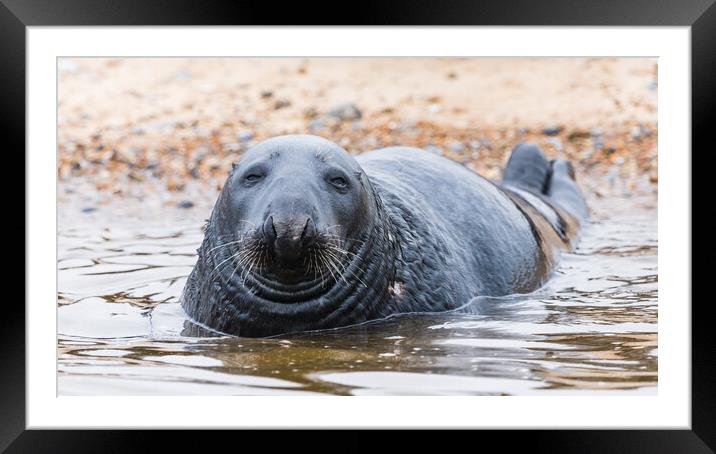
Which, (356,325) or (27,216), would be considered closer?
(27,216)

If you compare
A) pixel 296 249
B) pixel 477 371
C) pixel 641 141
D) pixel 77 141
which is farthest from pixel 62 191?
pixel 477 371

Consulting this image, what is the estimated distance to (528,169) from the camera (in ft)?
34.9

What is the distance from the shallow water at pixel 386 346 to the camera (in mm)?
5176

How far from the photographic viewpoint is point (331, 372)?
5.38m

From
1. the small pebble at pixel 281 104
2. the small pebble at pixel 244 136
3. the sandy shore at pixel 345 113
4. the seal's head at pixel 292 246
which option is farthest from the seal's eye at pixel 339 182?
the small pebble at pixel 281 104

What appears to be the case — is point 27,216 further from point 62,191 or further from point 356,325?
point 62,191

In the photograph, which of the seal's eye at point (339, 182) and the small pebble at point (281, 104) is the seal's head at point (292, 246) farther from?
the small pebble at point (281, 104)

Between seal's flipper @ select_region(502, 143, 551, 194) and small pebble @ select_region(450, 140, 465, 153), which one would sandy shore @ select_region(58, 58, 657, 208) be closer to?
small pebble @ select_region(450, 140, 465, 153)

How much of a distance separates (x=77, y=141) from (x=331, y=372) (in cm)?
906

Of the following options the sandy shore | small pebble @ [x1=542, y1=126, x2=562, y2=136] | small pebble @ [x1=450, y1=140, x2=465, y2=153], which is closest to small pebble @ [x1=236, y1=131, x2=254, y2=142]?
the sandy shore

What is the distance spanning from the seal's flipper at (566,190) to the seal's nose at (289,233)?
16.4 feet
